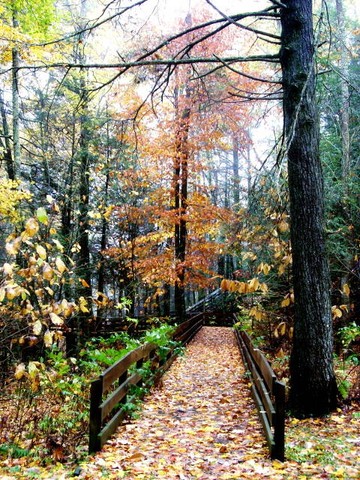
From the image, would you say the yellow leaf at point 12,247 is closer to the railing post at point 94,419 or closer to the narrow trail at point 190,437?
the railing post at point 94,419

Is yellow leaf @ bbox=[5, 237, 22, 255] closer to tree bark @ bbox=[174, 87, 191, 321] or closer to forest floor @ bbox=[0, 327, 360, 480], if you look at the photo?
forest floor @ bbox=[0, 327, 360, 480]

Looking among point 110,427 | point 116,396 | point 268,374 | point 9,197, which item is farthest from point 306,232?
point 9,197

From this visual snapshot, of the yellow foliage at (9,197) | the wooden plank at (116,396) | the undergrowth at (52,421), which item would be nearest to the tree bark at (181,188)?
the yellow foliage at (9,197)

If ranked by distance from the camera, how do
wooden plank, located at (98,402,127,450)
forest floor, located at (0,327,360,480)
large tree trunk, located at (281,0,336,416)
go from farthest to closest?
large tree trunk, located at (281,0,336,416) → wooden plank, located at (98,402,127,450) → forest floor, located at (0,327,360,480)

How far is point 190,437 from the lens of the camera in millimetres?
5535

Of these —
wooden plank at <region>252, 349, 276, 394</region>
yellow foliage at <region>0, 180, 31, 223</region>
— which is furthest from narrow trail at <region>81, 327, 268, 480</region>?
yellow foliage at <region>0, 180, 31, 223</region>

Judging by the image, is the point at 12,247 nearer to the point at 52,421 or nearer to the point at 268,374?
the point at 52,421

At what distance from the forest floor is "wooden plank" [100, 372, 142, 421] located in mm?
409

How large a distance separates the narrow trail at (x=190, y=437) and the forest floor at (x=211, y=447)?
1 centimetres

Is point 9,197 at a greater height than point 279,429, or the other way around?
point 9,197

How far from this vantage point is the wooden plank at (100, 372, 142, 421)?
5172 millimetres

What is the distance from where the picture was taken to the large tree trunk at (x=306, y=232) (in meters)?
5.96

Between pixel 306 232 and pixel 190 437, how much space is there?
11.0ft

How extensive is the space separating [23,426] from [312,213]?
547cm
